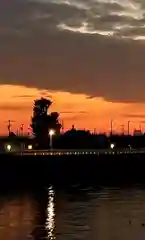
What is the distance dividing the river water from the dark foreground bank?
15.6 m

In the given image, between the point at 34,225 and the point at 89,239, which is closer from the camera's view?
the point at 89,239

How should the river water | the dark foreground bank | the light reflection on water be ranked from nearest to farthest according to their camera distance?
1. the river water
2. the light reflection on water
3. the dark foreground bank

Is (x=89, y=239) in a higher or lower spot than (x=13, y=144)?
lower

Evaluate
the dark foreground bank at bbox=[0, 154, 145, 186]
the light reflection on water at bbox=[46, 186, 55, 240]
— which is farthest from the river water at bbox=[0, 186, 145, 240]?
the dark foreground bank at bbox=[0, 154, 145, 186]

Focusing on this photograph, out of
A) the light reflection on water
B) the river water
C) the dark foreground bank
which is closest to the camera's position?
the river water

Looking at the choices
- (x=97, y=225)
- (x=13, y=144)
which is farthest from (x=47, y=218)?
(x=13, y=144)

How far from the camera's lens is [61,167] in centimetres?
9981

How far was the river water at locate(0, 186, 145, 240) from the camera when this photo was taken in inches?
1594

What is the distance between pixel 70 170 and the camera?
331 ft

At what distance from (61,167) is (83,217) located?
167 ft

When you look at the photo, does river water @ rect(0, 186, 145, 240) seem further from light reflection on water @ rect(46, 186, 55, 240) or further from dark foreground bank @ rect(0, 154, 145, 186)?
dark foreground bank @ rect(0, 154, 145, 186)

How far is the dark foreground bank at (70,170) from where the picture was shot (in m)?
91.2

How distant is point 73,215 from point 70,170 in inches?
1975

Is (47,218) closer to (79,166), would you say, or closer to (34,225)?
(34,225)
